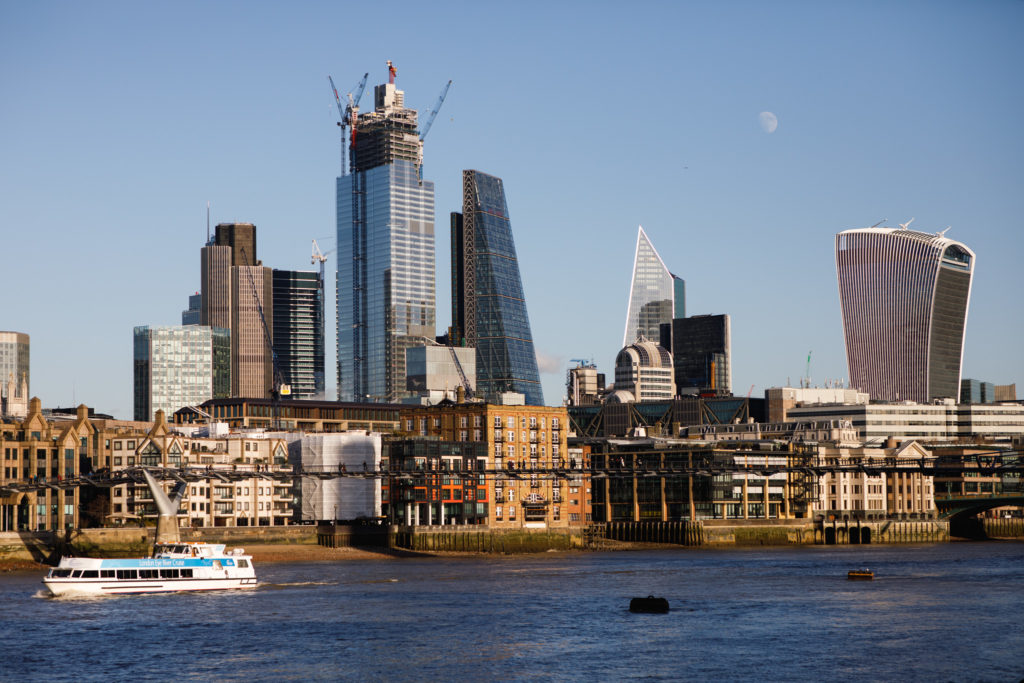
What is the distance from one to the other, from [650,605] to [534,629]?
14.3m

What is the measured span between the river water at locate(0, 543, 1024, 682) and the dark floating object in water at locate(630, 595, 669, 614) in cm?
133

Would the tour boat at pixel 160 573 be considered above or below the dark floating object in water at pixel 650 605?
above

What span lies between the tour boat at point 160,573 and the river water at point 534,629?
2.87m

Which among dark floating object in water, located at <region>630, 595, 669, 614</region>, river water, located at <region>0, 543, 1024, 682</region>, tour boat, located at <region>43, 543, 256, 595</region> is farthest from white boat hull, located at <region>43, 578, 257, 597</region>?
dark floating object in water, located at <region>630, 595, 669, 614</region>

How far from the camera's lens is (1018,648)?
302 ft

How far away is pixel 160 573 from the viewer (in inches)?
5330

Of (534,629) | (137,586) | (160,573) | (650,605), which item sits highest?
(160,573)

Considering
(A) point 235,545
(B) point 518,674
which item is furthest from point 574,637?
(A) point 235,545

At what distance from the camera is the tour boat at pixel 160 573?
130750 mm

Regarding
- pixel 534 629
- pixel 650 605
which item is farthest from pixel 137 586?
pixel 650 605

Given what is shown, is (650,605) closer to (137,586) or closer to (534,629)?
(534,629)

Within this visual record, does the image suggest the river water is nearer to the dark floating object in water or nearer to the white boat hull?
the dark floating object in water

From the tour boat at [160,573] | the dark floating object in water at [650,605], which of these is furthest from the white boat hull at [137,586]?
the dark floating object in water at [650,605]

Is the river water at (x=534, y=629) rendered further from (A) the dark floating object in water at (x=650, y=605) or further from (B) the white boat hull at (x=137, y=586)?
(B) the white boat hull at (x=137, y=586)
